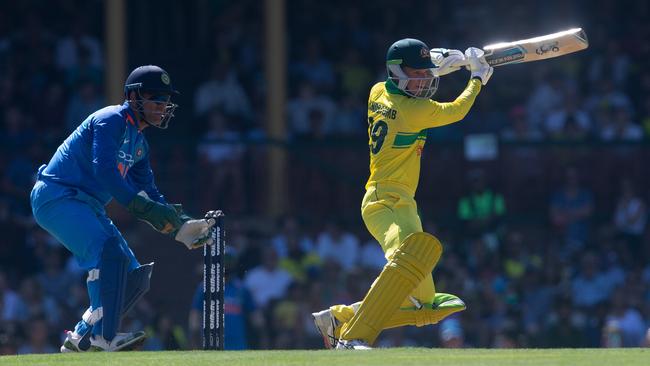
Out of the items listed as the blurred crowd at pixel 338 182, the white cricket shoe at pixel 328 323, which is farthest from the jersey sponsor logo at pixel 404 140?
the blurred crowd at pixel 338 182

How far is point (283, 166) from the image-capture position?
16344mm

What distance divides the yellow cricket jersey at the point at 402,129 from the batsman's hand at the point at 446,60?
0.94 ft

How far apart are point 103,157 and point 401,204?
1.82m

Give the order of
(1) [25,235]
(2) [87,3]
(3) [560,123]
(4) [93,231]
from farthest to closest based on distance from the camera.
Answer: (2) [87,3] < (3) [560,123] < (1) [25,235] < (4) [93,231]

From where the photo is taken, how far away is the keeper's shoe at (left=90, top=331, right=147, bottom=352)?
882 cm

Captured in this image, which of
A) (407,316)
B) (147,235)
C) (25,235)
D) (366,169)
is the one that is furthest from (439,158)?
(407,316)

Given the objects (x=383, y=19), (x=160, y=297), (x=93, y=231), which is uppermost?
(x=383, y=19)

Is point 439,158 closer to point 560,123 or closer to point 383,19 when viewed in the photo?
point 560,123

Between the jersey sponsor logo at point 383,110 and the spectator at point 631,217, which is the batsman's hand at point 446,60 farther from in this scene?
the spectator at point 631,217

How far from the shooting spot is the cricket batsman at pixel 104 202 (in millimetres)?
8734

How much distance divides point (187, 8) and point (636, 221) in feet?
21.6

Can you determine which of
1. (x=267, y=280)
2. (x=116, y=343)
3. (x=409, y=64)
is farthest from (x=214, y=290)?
(x=267, y=280)

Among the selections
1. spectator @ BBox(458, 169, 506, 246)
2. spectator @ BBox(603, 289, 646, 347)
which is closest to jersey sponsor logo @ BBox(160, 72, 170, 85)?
spectator @ BBox(603, 289, 646, 347)

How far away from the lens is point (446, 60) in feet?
31.7
